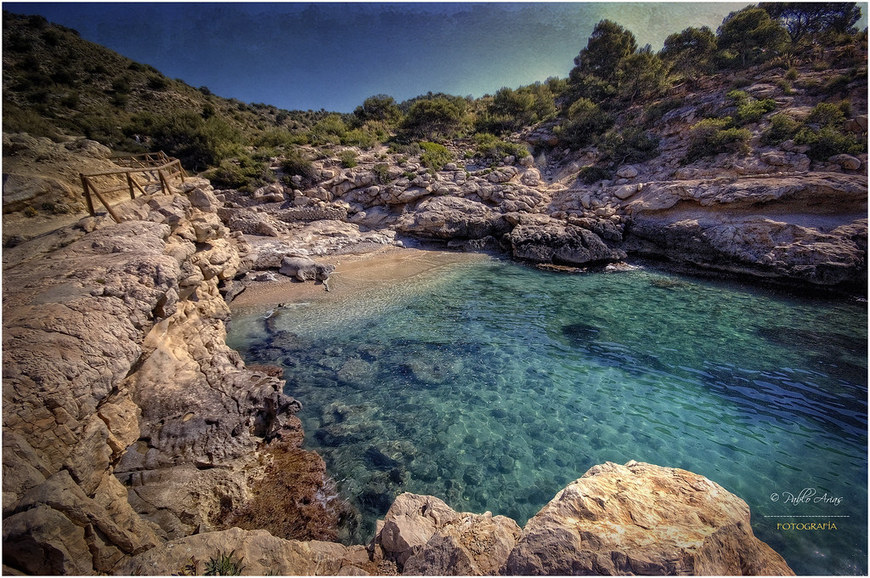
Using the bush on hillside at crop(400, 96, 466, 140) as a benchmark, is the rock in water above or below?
below

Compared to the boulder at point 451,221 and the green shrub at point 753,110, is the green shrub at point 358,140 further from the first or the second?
the green shrub at point 753,110

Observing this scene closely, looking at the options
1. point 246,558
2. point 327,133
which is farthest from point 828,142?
point 327,133

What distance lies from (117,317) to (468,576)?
20.9ft

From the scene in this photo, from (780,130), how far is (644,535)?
2379 centimetres

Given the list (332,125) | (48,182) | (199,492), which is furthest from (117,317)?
(332,125)

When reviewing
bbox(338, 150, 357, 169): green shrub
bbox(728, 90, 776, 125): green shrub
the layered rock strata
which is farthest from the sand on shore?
bbox(728, 90, 776, 125): green shrub

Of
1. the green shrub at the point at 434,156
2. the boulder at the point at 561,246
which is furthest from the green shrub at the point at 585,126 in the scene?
the boulder at the point at 561,246

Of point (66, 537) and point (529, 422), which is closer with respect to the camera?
point (66, 537)

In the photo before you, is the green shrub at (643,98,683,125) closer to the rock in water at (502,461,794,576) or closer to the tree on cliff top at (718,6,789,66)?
the tree on cliff top at (718,6,789,66)

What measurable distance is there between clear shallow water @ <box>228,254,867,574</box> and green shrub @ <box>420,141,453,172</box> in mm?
15768

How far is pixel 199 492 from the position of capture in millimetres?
4215

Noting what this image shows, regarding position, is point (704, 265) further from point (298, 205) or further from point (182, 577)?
point (298, 205)

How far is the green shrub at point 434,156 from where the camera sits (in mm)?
23266

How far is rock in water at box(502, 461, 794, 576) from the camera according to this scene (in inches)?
96.5
